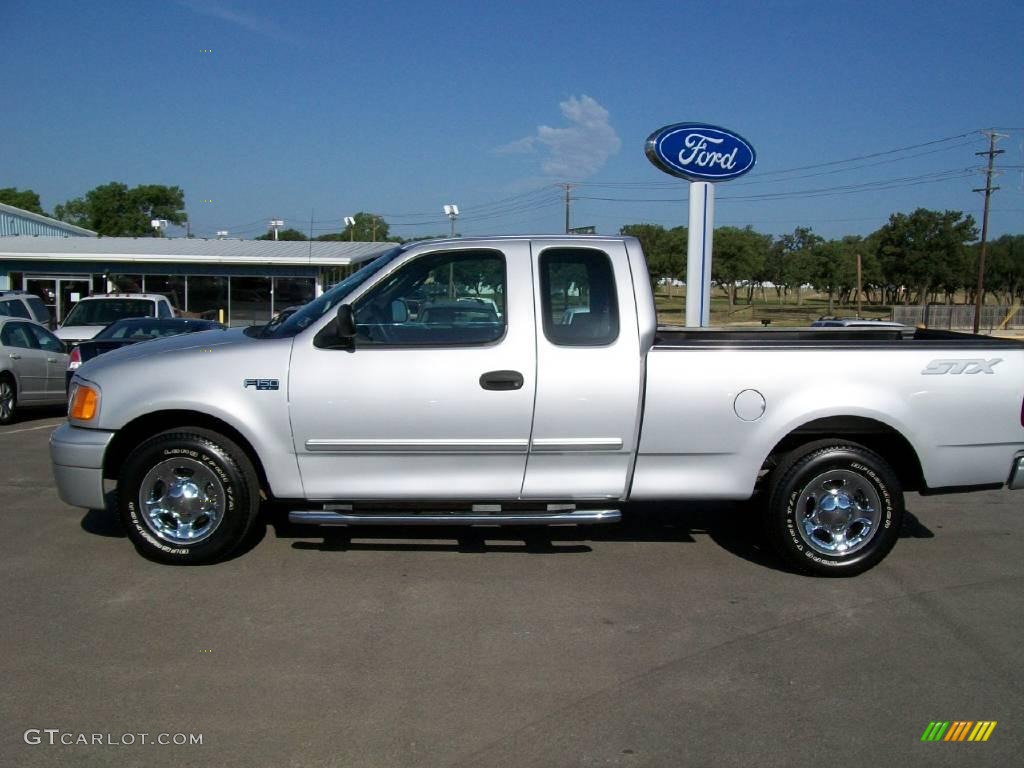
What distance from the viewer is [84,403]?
5.61 m

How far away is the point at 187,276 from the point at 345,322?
1231 inches

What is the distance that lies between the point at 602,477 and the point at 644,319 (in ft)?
3.23

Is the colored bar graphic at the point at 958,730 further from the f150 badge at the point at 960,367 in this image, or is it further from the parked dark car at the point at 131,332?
the parked dark car at the point at 131,332

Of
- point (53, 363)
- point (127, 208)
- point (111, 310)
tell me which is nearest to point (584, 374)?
point (53, 363)

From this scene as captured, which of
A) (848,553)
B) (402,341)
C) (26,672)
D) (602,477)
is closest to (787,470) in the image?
(848,553)

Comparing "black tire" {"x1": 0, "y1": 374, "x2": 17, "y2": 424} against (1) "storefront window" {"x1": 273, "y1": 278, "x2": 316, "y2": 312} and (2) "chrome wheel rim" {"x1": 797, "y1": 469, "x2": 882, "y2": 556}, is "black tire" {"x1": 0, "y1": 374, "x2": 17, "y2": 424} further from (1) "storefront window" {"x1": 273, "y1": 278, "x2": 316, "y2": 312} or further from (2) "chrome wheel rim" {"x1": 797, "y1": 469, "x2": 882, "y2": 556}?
(1) "storefront window" {"x1": 273, "y1": 278, "x2": 316, "y2": 312}

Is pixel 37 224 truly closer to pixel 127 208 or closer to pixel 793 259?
pixel 127 208

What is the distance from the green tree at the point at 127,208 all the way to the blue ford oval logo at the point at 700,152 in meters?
72.5

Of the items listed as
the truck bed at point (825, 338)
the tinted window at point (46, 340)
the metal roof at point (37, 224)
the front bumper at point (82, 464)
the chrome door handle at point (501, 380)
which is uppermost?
the metal roof at point (37, 224)

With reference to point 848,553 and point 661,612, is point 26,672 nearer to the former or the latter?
point 661,612

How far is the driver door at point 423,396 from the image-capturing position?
5.39m

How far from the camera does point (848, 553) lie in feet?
18.5

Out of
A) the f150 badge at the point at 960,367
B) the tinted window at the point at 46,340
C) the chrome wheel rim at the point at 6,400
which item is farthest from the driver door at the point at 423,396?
the tinted window at the point at 46,340

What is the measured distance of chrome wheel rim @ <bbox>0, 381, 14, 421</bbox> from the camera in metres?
12.6
